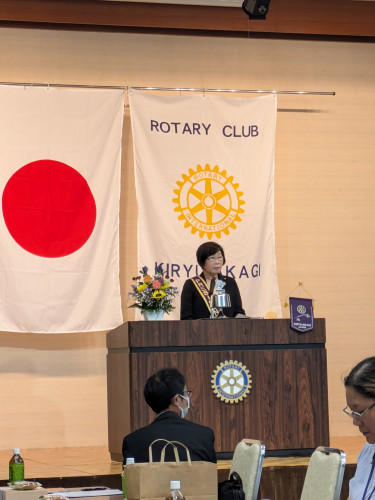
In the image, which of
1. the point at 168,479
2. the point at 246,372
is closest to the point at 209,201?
the point at 246,372

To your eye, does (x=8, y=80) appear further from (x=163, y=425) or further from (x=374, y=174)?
(x=163, y=425)

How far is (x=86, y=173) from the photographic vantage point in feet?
25.0

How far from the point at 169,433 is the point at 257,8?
4549 mm

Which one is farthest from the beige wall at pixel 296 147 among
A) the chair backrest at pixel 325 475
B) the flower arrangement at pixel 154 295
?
the chair backrest at pixel 325 475

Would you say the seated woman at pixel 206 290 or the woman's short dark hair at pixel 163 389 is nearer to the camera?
the woman's short dark hair at pixel 163 389

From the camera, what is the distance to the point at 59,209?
7.53 m

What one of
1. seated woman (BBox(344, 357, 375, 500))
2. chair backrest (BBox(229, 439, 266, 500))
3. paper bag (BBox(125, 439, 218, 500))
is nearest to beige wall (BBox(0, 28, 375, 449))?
chair backrest (BBox(229, 439, 266, 500))

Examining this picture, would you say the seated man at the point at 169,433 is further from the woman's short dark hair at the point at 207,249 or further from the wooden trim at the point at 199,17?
the wooden trim at the point at 199,17

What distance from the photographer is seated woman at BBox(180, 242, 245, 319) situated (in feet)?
20.5

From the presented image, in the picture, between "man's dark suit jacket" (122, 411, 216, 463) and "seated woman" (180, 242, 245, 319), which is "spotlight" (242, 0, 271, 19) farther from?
"man's dark suit jacket" (122, 411, 216, 463)

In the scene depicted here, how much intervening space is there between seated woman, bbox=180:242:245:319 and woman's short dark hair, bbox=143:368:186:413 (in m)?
2.39

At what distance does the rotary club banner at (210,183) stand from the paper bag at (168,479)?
483 centimetres

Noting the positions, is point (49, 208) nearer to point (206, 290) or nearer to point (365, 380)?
point (206, 290)

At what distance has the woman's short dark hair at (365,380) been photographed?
2.59 meters
